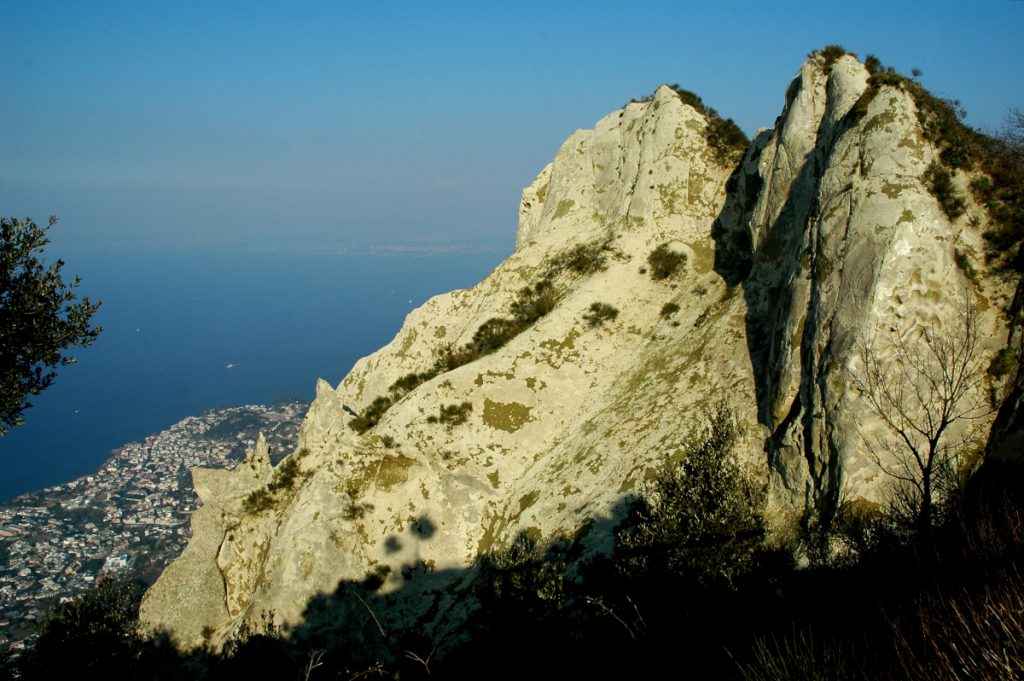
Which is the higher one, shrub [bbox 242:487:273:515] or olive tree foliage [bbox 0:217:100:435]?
olive tree foliage [bbox 0:217:100:435]

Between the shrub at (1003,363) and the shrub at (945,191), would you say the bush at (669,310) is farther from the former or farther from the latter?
the shrub at (1003,363)

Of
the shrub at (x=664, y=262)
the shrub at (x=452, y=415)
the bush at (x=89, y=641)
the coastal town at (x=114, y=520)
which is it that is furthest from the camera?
the coastal town at (x=114, y=520)

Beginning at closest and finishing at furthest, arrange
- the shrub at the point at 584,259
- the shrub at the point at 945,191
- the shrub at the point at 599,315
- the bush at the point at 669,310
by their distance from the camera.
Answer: the shrub at the point at 945,191 < the bush at the point at 669,310 < the shrub at the point at 599,315 < the shrub at the point at 584,259

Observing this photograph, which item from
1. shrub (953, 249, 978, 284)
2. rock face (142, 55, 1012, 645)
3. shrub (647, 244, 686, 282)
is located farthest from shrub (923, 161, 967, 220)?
shrub (647, 244, 686, 282)

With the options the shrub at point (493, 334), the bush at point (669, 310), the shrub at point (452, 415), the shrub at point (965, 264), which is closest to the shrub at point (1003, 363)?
the shrub at point (965, 264)

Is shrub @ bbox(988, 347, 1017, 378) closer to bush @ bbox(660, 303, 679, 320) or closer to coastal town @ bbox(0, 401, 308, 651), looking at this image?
bush @ bbox(660, 303, 679, 320)

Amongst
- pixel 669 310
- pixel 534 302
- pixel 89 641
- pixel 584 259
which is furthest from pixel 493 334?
pixel 89 641
